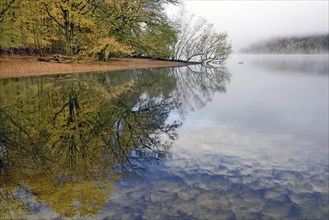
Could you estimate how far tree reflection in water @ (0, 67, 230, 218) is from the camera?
519 centimetres

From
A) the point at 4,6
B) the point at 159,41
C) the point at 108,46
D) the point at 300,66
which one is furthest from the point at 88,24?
the point at 300,66

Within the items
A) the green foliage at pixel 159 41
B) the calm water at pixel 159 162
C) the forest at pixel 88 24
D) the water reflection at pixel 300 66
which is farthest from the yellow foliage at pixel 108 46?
the calm water at pixel 159 162

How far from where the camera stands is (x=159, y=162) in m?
7.05

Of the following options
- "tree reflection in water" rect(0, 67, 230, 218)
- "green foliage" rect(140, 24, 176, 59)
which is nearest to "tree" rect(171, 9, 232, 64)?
"green foliage" rect(140, 24, 176, 59)

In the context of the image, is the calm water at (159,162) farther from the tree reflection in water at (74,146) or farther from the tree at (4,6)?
the tree at (4,6)

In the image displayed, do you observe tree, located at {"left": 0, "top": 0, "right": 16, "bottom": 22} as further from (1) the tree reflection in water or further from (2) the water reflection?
(2) the water reflection

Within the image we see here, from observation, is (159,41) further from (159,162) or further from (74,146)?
(159,162)

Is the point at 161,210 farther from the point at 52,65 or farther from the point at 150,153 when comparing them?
the point at 52,65

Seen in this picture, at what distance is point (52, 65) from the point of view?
33.1 m

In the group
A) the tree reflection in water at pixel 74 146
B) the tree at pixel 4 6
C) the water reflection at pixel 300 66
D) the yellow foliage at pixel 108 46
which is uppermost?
the tree at pixel 4 6

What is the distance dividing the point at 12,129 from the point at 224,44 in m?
57.7

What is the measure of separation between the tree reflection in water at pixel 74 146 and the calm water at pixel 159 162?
1.0 inches

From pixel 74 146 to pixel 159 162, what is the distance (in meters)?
2.48

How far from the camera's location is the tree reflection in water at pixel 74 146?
17.0 feet
